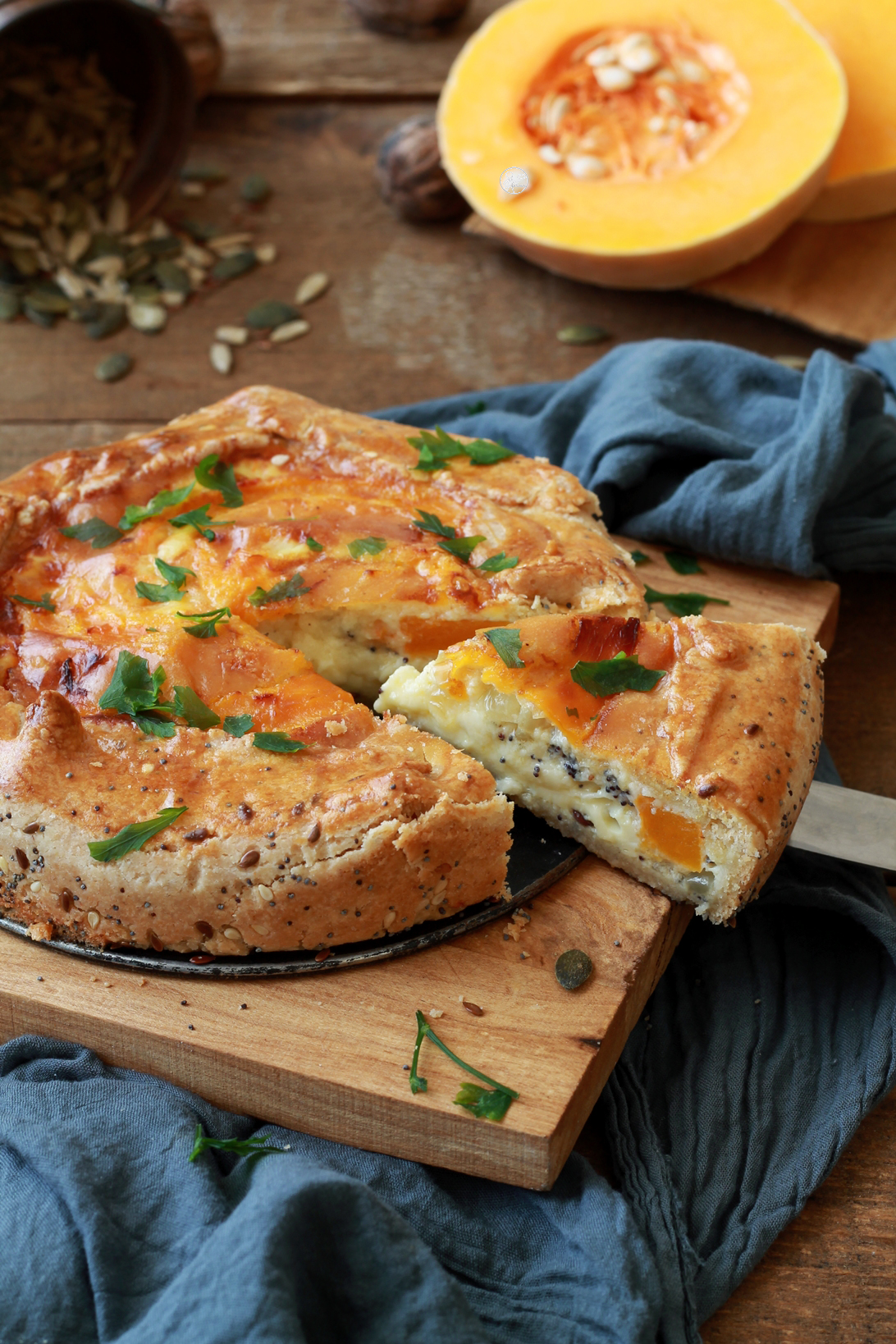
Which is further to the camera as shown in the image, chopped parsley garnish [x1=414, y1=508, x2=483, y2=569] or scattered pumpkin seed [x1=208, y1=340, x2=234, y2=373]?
scattered pumpkin seed [x1=208, y1=340, x2=234, y2=373]

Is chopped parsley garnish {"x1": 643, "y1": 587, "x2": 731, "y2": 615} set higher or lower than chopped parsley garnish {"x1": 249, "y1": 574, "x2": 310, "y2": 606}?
lower

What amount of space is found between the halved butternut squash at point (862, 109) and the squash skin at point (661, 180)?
243 millimetres

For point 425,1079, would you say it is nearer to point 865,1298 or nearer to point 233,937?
point 233,937

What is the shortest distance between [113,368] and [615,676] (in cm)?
313

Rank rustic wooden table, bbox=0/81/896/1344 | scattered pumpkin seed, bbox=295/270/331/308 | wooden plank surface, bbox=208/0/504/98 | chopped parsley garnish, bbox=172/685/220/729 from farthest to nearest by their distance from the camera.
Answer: wooden plank surface, bbox=208/0/504/98 → scattered pumpkin seed, bbox=295/270/331/308 → rustic wooden table, bbox=0/81/896/1344 → chopped parsley garnish, bbox=172/685/220/729

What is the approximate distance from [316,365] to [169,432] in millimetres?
1646

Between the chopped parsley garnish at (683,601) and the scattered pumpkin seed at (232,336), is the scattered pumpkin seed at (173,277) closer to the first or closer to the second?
the scattered pumpkin seed at (232,336)

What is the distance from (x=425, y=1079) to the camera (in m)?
2.73

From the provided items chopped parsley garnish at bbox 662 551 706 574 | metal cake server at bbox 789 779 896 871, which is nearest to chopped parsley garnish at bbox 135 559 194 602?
chopped parsley garnish at bbox 662 551 706 574

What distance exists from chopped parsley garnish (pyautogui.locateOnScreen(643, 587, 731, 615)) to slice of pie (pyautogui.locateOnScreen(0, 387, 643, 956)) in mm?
313

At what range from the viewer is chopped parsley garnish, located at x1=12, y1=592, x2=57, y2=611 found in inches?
133

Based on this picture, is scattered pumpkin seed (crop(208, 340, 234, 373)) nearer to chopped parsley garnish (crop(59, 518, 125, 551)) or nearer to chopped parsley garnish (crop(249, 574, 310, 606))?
chopped parsley garnish (crop(59, 518, 125, 551))

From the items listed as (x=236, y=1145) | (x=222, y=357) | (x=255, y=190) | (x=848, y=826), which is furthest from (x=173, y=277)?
(x=236, y=1145)

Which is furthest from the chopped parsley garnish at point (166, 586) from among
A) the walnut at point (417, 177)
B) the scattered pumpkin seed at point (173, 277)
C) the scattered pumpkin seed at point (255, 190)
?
the scattered pumpkin seed at point (255, 190)
